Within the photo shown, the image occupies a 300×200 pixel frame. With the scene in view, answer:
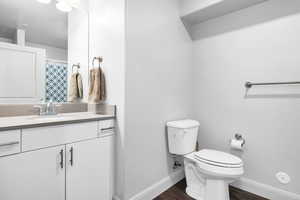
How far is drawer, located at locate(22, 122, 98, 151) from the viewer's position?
100 centimetres

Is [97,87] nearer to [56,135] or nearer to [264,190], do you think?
[56,135]

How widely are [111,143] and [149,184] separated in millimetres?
575

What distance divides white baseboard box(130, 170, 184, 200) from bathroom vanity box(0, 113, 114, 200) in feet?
1.00

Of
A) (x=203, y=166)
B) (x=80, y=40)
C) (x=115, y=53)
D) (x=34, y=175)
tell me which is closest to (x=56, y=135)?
(x=34, y=175)

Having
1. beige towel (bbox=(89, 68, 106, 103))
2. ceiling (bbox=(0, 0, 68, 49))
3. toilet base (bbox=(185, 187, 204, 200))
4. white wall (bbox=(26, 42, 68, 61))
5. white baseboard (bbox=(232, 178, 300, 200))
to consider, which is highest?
ceiling (bbox=(0, 0, 68, 49))

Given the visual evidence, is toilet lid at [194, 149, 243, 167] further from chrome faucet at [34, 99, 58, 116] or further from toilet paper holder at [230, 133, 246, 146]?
chrome faucet at [34, 99, 58, 116]

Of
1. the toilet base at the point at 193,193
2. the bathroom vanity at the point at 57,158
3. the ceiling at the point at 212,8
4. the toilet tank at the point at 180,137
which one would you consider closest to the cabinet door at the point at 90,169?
the bathroom vanity at the point at 57,158

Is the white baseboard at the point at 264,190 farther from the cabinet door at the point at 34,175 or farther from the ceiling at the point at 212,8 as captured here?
the ceiling at the point at 212,8

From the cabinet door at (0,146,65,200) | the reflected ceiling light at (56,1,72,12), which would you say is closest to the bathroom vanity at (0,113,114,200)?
the cabinet door at (0,146,65,200)

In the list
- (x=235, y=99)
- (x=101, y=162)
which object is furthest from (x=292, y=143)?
(x=101, y=162)

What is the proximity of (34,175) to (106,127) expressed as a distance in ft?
1.92

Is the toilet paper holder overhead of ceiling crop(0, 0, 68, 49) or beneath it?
beneath

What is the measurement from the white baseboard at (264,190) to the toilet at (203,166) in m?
0.42

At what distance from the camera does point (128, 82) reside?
1.38 metres
